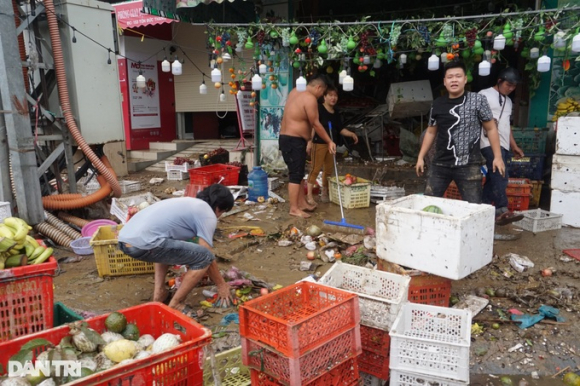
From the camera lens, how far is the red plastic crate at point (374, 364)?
10.9 feet

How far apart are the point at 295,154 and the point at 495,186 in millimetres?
3010

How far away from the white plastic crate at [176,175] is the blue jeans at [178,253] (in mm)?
7071

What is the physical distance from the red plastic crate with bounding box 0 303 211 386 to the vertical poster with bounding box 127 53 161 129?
11049mm

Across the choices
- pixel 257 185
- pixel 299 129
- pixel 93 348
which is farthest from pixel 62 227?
pixel 93 348

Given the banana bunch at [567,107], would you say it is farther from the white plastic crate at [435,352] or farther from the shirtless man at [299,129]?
the white plastic crate at [435,352]

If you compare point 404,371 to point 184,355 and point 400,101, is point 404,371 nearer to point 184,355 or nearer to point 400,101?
point 184,355

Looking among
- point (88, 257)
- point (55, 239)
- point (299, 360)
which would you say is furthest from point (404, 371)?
point (55, 239)

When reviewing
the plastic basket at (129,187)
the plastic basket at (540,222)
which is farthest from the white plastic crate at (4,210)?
the plastic basket at (540,222)

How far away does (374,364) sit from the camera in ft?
11.1

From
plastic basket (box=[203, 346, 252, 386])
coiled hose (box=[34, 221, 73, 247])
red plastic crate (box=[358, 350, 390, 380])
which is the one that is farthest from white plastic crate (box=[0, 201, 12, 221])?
red plastic crate (box=[358, 350, 390, 380])

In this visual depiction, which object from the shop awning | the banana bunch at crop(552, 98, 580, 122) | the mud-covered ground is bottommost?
the mud-covered ground

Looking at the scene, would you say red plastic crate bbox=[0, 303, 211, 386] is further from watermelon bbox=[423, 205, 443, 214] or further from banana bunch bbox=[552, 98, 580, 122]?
banana bunch bbox=[552, 98, 580, 122]

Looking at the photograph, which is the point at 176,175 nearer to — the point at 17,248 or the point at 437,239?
the point at 17,248

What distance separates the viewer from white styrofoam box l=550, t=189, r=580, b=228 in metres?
6.63
